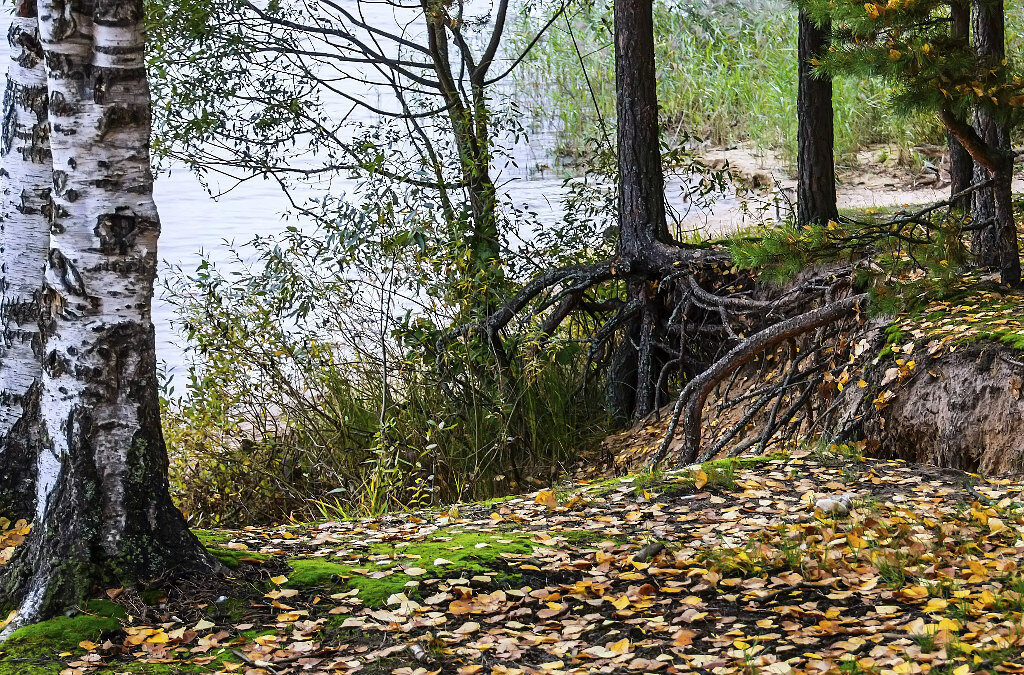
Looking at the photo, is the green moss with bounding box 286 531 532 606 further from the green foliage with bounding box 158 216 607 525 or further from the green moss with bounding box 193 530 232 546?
the green foliage with bounding box 158 216 607 525

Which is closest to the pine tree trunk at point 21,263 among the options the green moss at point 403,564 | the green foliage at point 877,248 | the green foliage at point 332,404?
the green moss at point 403,564

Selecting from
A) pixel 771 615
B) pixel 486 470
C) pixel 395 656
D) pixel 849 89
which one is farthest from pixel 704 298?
pixel 849 89

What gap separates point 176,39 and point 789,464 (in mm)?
5045

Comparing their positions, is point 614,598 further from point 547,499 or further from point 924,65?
point 924,65

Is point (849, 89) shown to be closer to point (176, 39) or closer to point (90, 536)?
point (176, 39)

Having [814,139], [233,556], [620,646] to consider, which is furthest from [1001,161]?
[233,556]

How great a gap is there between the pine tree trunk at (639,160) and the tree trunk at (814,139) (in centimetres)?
91

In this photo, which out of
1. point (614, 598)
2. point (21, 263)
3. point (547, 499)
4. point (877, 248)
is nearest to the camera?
point (614, 598)

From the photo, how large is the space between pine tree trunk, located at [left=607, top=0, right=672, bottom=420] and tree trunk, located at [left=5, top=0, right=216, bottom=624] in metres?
4.14

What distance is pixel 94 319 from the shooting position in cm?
297

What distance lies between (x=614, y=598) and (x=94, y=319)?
1779 mm

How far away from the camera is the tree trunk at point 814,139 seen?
626 cm

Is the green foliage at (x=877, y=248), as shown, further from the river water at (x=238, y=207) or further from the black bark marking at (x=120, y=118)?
the river water at (x=238, y=207)

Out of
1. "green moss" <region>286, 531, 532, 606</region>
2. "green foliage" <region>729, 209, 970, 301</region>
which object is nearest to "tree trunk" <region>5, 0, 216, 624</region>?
"green moss" <region>286, 531, 532, 606</region>
